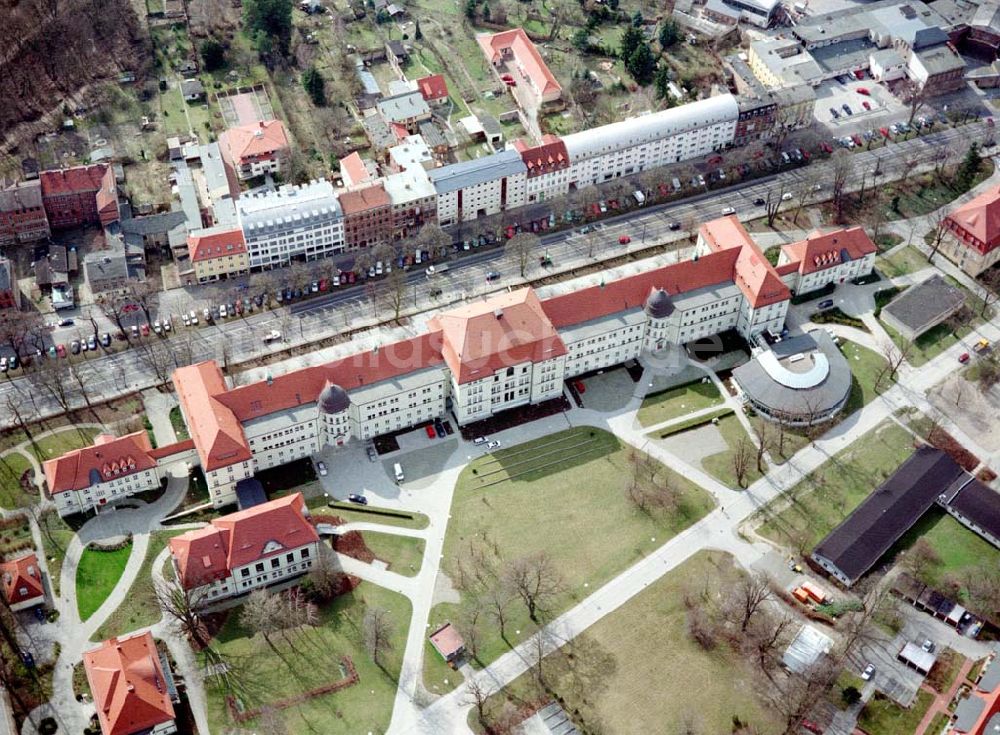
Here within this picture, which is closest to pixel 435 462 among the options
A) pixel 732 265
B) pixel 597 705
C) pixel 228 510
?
pixel 228 510

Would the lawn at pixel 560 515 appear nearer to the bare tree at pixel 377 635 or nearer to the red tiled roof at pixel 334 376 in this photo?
the bare tree at pixel 377 635

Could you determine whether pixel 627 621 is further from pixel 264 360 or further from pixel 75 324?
pixel 75 324

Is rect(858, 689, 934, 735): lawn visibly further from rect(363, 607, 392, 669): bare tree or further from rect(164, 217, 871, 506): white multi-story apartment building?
rect(164, 217, 871, 506): white multi-story apartment building

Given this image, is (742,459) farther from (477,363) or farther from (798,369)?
(477,363)

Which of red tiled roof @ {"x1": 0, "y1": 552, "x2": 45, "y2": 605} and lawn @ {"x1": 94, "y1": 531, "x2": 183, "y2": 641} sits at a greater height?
red tiled roof @ {"x1": 0, "y1": 552, "x2": 45, "y2": 605}

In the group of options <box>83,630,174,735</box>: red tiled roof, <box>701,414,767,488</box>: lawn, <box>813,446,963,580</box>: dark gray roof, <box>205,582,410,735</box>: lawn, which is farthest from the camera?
<box>701,414,767,488</box>: lawn

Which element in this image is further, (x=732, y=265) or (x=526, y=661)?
(x=732, y=265)

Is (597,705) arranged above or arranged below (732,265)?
below

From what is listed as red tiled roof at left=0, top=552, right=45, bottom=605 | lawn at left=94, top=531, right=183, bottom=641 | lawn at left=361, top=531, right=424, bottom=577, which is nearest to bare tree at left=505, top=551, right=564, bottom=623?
lawn at left=361, top=531, right=424, bottom=577
